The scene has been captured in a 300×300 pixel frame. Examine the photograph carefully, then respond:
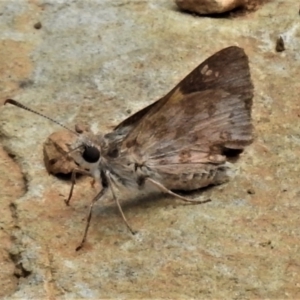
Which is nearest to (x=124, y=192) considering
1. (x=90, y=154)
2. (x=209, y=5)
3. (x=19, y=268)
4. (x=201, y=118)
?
(x=90, y=154)

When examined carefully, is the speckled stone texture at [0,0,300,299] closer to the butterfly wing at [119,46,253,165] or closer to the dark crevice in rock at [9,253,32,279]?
the dark crevice in rock at [9,253,32,279]

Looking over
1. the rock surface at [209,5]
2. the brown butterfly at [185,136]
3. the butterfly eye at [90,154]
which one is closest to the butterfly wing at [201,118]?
the brown butterfly at [185,136]

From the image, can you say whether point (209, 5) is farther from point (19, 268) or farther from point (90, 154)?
point (19, 268)

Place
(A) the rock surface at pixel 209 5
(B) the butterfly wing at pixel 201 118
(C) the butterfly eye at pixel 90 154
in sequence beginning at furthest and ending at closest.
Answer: (A) the rock surface at pixel 209 5 → (B) the butterfly wing at pixel 201 118 → (C) the butterfly eye at pixel 90 154

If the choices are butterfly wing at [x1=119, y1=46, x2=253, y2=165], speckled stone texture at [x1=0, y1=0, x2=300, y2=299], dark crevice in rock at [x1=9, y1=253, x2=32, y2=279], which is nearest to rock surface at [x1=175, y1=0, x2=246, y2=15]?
speckled stone texture at [x1=0, y1=0, x2=300, y2=299]

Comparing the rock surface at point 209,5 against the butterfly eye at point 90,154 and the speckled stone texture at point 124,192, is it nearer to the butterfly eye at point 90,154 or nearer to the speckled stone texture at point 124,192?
the speckled stone texture at point 124,192

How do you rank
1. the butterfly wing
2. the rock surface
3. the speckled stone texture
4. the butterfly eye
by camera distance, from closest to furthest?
1. the speckled stone texture
2. the butterfly eye
3. the butterfly wing
4. the rock surface
